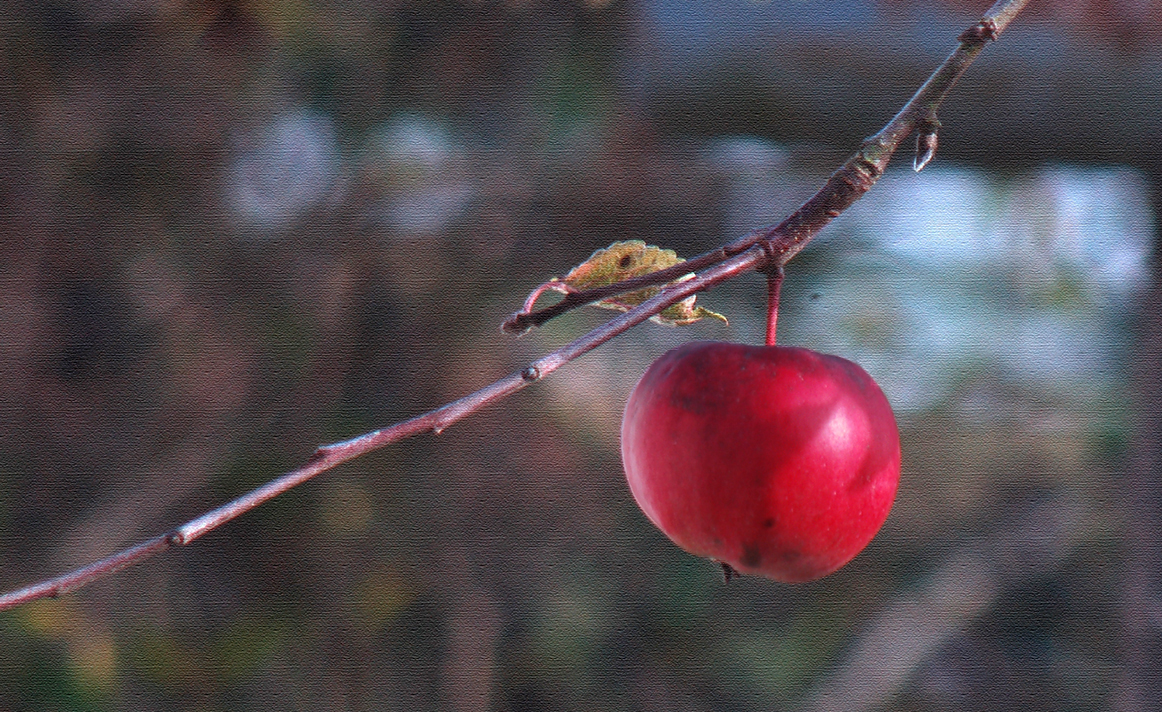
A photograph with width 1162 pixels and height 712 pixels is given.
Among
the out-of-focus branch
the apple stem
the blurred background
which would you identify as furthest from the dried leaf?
the out-of-focus branch

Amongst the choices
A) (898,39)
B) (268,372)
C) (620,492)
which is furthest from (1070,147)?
(268,372)

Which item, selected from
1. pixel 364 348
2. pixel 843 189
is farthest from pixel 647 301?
pixel 364 348

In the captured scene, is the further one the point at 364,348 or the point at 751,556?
the point at 364,348

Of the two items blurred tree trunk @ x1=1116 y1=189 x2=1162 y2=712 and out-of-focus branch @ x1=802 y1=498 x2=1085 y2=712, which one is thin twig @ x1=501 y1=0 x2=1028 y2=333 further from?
out-of-focus branch @ x1=802 y1=498 x2=1085 y2=712

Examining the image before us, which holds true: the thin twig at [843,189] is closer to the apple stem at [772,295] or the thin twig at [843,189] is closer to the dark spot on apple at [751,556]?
the apple stem at [772,295]

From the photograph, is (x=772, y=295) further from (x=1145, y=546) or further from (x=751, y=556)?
(x=1145, y=546)

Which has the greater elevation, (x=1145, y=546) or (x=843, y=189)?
(x=843, y=189)
